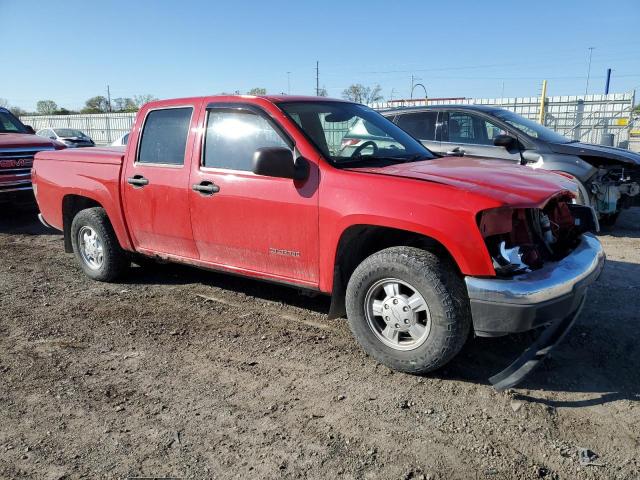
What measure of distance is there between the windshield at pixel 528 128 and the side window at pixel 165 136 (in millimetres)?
4936

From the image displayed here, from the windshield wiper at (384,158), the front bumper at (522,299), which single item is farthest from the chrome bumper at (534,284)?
the windshield wiper at (384,158)

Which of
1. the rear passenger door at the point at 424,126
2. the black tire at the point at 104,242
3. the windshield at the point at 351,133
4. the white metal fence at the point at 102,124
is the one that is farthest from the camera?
the white metal fence at the point at 102,124

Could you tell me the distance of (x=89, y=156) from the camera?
5355 mm

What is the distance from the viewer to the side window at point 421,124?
8.05m

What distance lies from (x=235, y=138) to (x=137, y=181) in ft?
3.89

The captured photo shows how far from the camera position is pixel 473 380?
3385 millimetres

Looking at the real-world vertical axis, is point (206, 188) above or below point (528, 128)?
below

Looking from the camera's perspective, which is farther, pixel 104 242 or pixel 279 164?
pixel 104 242

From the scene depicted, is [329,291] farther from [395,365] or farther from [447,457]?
[447,457]

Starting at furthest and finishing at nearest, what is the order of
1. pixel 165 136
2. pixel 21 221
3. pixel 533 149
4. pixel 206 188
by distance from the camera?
1. pixel 21 221
2. pixel 533 149
3. pixel 165 136
4. pixel 206 188

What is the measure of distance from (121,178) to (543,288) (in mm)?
3812

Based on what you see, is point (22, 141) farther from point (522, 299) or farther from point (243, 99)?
point (522, 299)

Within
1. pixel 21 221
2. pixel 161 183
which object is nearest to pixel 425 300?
pixel 161 183

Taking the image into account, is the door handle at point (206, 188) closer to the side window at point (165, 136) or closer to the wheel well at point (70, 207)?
the side window at point (165, 136)
